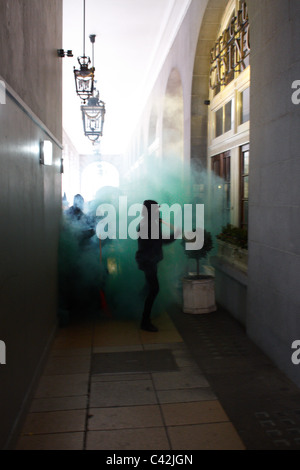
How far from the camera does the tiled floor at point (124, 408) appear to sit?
2801mm

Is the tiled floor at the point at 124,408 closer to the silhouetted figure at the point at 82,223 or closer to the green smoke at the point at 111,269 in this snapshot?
the green smoke at the point at 111,269

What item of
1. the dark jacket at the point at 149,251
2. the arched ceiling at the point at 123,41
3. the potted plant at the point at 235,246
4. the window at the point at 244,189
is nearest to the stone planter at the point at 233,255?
the potted plant at the point at 235,246

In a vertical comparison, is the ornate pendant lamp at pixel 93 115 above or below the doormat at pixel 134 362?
above

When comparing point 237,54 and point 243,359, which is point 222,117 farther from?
point 243,359

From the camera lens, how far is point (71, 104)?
16.3 meters

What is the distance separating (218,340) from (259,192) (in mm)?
1811

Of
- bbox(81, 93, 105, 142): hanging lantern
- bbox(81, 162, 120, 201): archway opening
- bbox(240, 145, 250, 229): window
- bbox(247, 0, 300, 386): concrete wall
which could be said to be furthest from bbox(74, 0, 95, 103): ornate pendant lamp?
bbox(81, 162, 120, 201): archway opening

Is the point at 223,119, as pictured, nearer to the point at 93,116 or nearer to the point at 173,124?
the point at 93,116

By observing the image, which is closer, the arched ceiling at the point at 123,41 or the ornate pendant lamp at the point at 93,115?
the arched ceiling at the point at 123,41

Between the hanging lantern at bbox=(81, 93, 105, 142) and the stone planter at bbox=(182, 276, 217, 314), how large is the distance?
14.7ft

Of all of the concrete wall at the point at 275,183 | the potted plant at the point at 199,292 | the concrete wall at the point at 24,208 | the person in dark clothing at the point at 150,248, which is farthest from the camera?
the potted plant at the point at 199,292

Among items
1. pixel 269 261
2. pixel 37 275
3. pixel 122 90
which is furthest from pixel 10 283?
pixel 122 90

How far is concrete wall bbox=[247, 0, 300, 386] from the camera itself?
3.67 metres

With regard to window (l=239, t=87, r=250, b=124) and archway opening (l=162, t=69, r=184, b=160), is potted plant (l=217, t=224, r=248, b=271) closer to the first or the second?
window (l=239, t=87, r=250, b=124)
